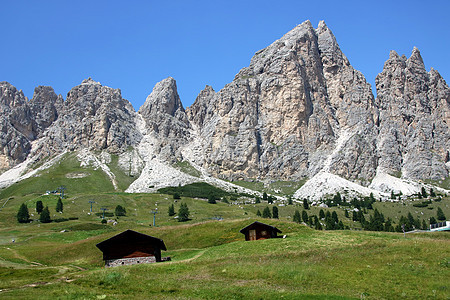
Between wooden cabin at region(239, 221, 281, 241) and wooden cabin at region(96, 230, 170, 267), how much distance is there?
14663 mm

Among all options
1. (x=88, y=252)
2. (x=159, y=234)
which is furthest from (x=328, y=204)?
(x=88, y=252)

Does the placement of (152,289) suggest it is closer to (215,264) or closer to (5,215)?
(215,264)

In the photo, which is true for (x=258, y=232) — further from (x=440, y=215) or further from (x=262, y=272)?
(x=440, y=215)

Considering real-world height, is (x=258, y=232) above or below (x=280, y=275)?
above

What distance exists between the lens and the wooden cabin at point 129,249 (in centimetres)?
5006

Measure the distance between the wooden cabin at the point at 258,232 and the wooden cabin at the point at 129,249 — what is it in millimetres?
14663

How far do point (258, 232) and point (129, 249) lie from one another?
64.8ft

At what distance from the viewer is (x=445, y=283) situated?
2916 cm

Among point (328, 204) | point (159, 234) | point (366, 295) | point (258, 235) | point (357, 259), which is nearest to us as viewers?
point (366, 295)

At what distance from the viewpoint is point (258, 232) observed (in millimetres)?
58812

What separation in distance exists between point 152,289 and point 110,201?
6271 inches

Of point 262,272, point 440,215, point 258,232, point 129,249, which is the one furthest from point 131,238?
point 440,215

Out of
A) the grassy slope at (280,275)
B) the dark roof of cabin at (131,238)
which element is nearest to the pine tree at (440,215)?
the grassy slope at (280,275)

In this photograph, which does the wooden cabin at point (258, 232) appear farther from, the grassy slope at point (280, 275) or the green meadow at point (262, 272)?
the grassy slope at point (280, 275)
